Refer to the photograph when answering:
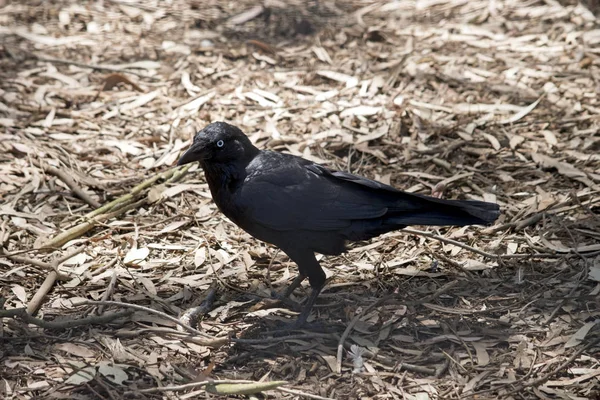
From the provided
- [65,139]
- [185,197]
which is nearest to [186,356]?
[185,197]

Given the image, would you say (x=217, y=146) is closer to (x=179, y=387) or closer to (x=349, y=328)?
(x=349, y=328)

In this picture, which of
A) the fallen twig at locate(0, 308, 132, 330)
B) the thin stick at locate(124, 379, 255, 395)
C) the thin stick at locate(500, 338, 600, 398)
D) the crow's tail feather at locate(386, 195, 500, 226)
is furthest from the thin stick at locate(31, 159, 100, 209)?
the thin stick at locate(500, 338, 600, 398)

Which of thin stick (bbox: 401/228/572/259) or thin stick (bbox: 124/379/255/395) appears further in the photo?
thin stick (bbox: 401/228/572/259)

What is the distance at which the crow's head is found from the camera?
440 cm

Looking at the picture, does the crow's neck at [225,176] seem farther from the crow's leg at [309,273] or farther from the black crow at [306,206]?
the crow's leg at [309,273]

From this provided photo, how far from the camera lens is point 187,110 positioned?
6422 mm

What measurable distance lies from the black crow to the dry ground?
42cm

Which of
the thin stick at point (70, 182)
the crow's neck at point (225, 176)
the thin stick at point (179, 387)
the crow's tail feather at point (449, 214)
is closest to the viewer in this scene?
the thin stick at point (179, 387)

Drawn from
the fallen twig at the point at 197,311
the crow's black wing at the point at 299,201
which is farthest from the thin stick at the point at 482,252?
the fallen twig at the point at 197,311

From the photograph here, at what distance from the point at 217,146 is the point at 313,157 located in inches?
57.2

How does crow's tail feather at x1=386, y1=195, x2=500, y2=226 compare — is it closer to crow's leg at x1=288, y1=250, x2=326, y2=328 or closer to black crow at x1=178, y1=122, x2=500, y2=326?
black crow at x1=178, y1=122, x2=500, y2=326

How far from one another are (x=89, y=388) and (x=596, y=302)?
2.68 meters

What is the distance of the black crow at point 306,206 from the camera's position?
433 cm

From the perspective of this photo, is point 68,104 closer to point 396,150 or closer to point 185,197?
point 185,197
